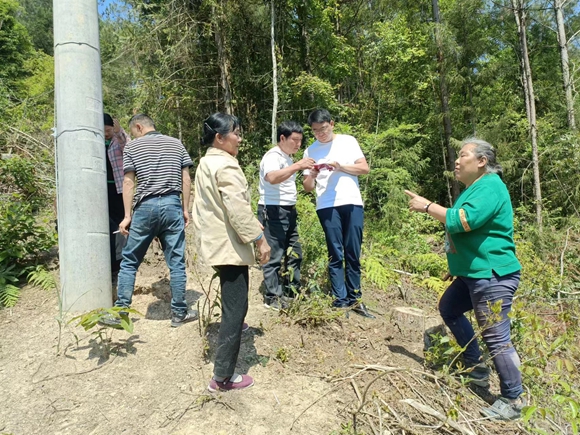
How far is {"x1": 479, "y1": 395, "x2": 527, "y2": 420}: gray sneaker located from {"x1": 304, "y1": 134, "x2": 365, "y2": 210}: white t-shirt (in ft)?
6.76

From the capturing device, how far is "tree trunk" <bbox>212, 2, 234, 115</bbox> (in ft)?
41.3

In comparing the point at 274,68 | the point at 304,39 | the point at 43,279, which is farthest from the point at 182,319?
the point at 304,39

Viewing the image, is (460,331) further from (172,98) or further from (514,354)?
(172,98)

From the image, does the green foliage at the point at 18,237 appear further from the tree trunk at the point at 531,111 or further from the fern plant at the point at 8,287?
the tree trunk at the point at 531,111

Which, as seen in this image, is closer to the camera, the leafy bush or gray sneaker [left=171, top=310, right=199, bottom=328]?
gray sneaker [left=171, top=310, right=199, bottom=328]

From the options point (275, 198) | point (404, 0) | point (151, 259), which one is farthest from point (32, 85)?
point (275, 198)

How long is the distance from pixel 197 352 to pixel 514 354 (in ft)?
7.77

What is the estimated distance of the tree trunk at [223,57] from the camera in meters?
12.6

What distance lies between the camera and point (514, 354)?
260 cm

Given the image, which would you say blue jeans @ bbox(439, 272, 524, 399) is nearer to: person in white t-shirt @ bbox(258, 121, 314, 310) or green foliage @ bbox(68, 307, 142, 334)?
person in white t-shirt @ bbox(258, 121, 314, 310)

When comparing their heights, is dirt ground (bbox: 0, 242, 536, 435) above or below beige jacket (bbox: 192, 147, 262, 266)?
below

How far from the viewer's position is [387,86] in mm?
→ 15375

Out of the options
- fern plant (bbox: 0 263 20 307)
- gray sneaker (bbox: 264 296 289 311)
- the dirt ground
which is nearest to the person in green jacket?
the dirt ground

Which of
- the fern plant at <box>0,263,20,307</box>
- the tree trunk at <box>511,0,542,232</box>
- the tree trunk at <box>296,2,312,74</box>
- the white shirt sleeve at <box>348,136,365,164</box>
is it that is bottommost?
the fern plant at <box>0,263,20,307</box>
